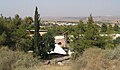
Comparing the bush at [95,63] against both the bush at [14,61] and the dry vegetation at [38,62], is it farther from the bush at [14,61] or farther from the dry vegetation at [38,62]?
the bush at [14,61]

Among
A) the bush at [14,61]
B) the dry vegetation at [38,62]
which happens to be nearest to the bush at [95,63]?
the dry vegetation at [38,62]

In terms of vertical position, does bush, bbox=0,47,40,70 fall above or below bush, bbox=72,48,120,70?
above

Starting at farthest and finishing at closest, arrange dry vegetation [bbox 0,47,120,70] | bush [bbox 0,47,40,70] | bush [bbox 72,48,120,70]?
bush [bbox 72,48,120,70] < dry vegetation [bbox 0,47,120,70] < bush [bbox 0,47,40,70]

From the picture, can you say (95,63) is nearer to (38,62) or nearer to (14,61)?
(38,62)

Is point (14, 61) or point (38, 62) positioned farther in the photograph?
point (38, 62)

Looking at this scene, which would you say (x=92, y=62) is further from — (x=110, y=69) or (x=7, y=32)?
(x=7, y=32)

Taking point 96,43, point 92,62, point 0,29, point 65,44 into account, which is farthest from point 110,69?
point 65,44

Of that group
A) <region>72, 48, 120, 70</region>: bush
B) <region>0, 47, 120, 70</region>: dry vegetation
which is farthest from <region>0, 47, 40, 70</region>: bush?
<region>72, 48, 120, 70</region>: bush

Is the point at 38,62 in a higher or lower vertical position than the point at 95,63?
higher

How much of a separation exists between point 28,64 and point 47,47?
66.9 ft

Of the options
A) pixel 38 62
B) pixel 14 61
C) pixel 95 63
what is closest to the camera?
pixel 14 61

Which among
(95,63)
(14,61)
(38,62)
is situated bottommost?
(95,63)

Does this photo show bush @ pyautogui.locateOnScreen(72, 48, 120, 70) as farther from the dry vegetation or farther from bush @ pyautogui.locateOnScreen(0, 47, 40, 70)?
bush @ pyautogui.locateOnScreen(0, 47, 40, 70)

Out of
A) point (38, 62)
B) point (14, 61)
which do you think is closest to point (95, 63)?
point (38, 62)
